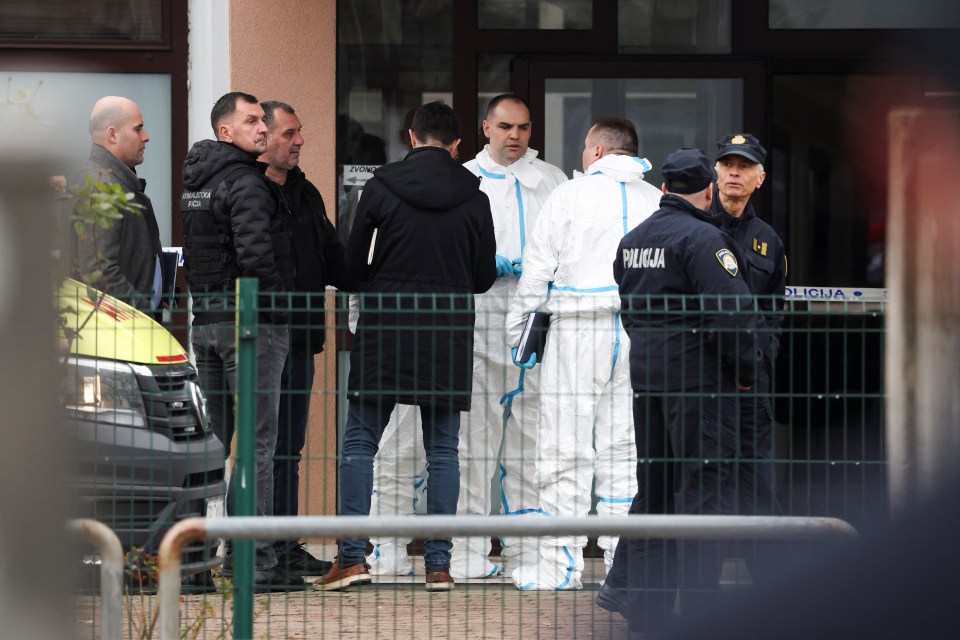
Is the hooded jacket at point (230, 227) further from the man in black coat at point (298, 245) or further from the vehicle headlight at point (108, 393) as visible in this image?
the vehicle headlight at point (108, 393)

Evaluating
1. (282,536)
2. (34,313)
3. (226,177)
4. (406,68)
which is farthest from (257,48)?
(34,313)

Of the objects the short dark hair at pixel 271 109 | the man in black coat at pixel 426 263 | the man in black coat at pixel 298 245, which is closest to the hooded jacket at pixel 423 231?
the man in black coat at pixel 426 263

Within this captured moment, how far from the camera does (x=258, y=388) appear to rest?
617 centimetres

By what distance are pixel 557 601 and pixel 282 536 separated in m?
2.26

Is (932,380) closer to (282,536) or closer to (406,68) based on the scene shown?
(282,536)

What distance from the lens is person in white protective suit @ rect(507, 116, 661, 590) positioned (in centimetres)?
728

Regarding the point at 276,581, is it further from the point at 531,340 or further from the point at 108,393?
the point at 531,340

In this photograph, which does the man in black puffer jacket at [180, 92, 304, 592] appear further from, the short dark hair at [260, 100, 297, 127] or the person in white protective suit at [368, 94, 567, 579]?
the person in white protective suit at [368, 94, 567, 579]

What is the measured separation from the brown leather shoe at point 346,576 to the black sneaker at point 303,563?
4cm

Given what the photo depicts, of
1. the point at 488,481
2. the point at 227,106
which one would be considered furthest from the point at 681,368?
the point at 227,106

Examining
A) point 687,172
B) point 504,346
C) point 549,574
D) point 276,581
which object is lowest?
point 549,574

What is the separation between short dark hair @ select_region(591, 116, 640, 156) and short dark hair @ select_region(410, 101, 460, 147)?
0.72 metres

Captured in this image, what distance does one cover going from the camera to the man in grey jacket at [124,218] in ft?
24.3

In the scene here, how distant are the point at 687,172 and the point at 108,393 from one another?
8.53 feet
